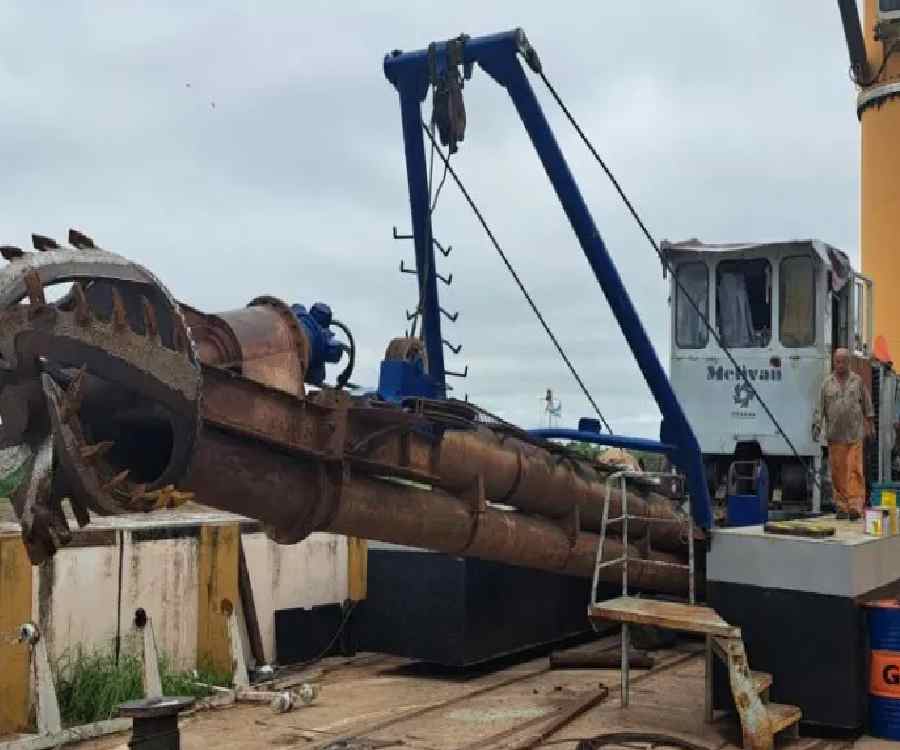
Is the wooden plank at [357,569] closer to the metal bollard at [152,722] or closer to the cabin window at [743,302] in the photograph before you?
the cabin window at [743,302]

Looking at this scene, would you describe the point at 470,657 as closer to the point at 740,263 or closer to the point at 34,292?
the point at 740,263

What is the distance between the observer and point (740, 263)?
11.3m

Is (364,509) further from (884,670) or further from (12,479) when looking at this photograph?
Result: (884,670)

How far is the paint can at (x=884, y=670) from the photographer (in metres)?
A: 7.07

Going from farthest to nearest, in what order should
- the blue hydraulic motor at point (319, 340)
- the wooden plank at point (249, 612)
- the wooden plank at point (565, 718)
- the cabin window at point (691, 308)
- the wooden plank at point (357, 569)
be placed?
1. the cabin window at point (691, 308)
2. the wooden plank at point (357, 569)
3. the wooden plank at point (249, 612)
4. the wooden plank at point (565, 718)
5. the blue hydraulic motor at point (319, 340)

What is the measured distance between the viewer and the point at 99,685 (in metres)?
7.80

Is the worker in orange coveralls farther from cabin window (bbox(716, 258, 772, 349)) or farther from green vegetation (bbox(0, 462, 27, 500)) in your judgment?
green vegetation (bbox(0, 462, 27, 500))

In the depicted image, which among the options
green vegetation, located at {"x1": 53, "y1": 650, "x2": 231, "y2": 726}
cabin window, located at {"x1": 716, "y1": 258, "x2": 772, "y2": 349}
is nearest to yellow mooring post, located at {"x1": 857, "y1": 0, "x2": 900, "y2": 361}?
cabin window, located at {"x1": 716, "y1": 258, "x2": 772, "y2": 349}

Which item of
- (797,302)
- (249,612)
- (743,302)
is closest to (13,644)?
(249,612)

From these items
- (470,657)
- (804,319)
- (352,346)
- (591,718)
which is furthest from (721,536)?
(804,319)

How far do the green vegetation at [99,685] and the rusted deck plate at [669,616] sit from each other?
3.29 meters

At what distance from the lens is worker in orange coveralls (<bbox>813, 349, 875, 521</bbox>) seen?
8992 mm

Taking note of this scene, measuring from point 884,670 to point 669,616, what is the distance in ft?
4.83

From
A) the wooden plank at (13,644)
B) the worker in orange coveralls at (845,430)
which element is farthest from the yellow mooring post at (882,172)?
the wooden plank at (13,644)
